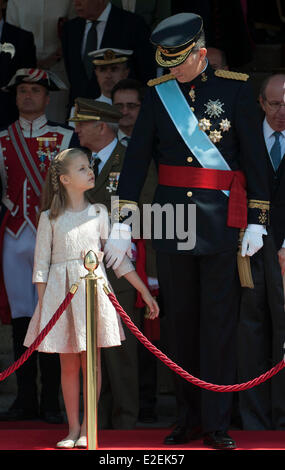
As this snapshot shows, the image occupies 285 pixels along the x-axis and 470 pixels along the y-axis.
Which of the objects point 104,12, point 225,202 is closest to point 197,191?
point 225,202

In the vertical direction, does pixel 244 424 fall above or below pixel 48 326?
below

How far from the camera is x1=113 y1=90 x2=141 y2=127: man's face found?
709 cm

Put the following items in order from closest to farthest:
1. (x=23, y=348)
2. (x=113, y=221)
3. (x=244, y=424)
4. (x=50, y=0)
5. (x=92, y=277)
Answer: (x=92, y=277) → (x=113, y=221) → (x=244, y=424) → (x=23, y=348) → (x=50, y=0)

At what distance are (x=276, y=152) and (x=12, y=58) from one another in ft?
6.69

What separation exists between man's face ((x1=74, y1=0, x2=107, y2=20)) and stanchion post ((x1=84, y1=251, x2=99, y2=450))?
8.99ft

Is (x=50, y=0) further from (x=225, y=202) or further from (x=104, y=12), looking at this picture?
(x=225, y=202)

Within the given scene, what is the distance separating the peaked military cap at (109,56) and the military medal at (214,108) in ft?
6.20

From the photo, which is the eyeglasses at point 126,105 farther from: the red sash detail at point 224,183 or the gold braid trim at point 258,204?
the gold braid trim at point 258,204

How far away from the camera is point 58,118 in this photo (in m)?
8.20

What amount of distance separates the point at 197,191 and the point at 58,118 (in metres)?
2.69

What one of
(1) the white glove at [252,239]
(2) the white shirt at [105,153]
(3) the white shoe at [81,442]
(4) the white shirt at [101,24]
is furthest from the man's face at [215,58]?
(3) the white shoe at [81,442]

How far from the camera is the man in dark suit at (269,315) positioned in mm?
6555

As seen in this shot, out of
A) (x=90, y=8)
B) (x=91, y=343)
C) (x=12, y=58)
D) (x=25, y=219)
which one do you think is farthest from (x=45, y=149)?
(x=91, y=343)

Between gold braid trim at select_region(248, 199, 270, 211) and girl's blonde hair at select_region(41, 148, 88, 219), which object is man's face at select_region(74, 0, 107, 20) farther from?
gold braid trim at select_region(248, 199, 270, 211)
